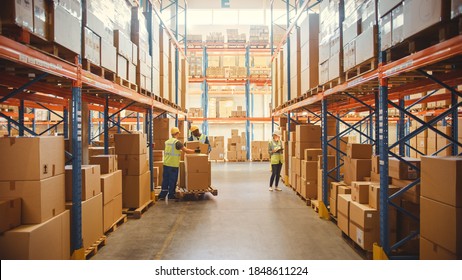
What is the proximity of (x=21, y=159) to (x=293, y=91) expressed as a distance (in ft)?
21.9

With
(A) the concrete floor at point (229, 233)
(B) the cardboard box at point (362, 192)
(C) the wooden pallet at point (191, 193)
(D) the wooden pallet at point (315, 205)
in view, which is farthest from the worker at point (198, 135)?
(B) the cardboard box at point (362, 192)

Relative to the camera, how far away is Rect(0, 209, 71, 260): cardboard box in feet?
10.2

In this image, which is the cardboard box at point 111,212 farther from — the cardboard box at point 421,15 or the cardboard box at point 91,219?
the cardboard box at point 421,15

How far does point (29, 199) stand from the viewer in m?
3.39

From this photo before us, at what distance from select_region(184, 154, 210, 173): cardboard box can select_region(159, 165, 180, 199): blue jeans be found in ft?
0.92

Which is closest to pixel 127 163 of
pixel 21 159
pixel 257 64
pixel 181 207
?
pixel 181 207

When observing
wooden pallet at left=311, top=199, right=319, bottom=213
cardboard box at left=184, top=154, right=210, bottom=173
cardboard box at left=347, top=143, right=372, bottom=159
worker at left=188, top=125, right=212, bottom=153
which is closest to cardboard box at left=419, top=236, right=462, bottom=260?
cardboard box at left=347, top=143, right=372, bottom=159

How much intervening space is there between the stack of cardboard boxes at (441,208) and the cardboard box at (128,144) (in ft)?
16.1

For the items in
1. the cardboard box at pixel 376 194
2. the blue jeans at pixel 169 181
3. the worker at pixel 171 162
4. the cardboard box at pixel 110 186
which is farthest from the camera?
the blue jeans at pixel 169 181

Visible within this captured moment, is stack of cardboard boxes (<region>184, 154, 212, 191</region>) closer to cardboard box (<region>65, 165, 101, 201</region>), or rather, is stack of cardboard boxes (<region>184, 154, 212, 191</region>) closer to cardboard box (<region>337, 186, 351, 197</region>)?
cardboard box (<region>65, 165, 101, 201</region>)

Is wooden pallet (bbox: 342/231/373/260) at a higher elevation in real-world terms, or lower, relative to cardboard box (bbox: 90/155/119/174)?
lower

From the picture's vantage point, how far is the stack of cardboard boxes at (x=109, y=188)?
17.2 ft

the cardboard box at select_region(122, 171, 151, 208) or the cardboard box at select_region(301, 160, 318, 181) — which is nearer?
the cardboard box at select_region(122, 171, 151, 208)

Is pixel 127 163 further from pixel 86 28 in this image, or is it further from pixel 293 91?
pixel 293 91
